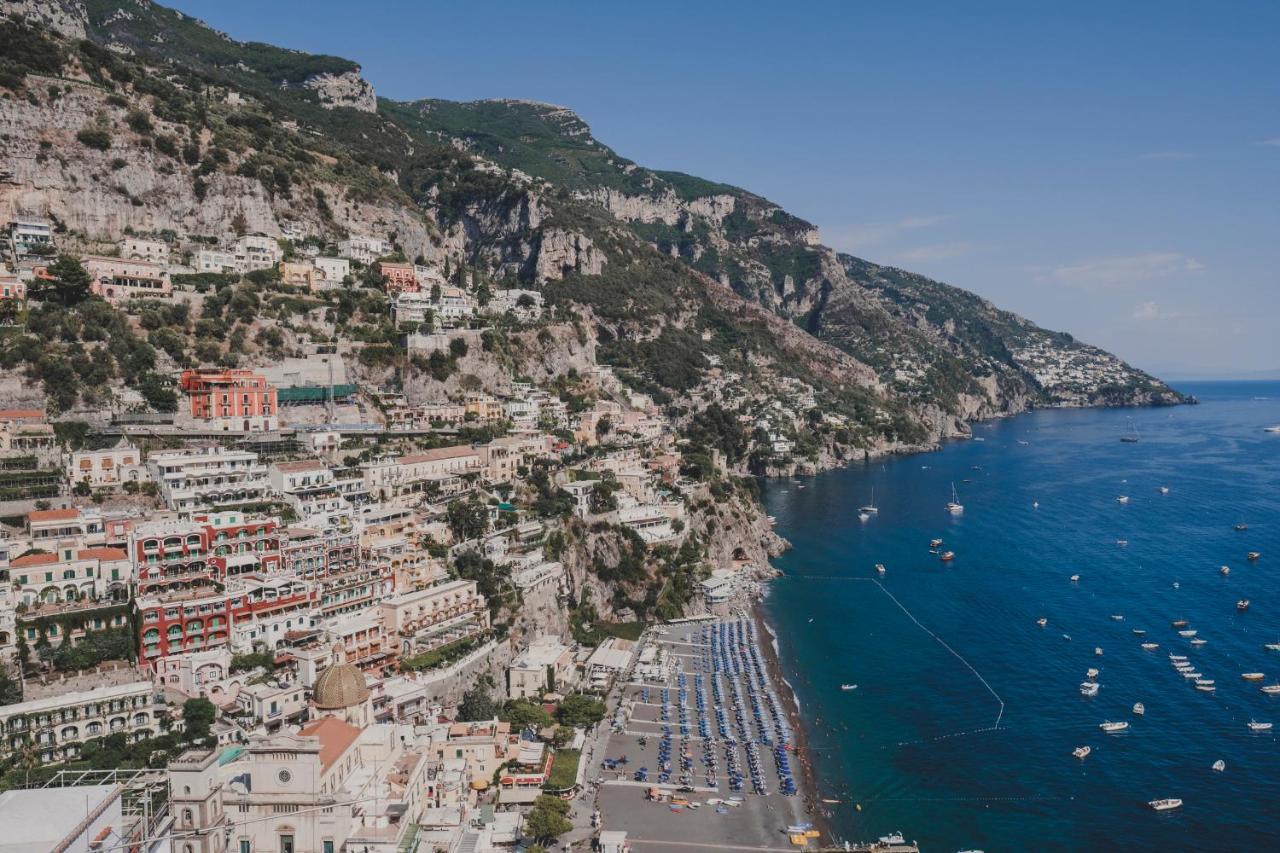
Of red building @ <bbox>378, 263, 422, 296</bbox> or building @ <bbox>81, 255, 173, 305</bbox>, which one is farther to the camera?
red building @ <bbox>378, 263, 422, 296</bbox>

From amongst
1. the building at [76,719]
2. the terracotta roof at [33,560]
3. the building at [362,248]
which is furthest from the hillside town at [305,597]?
the building at [362,248]

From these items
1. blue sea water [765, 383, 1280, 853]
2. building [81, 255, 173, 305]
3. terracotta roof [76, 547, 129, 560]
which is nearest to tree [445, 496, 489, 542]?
terracotta roof [76, 547, 129, 560]

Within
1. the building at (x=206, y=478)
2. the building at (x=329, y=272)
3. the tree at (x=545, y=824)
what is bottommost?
the tree at (x=545, y=824)

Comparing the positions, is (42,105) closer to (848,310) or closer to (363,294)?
(363,294)

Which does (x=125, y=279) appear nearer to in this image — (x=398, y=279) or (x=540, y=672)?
(x=398, y=279)

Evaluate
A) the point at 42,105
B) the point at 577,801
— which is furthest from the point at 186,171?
the point at 577,801

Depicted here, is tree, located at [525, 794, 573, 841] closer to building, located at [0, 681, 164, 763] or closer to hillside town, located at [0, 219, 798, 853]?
hillside town, located at [0, 219, 798, 853]

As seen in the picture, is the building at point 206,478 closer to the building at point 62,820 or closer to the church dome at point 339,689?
the church dome at point 339,689
